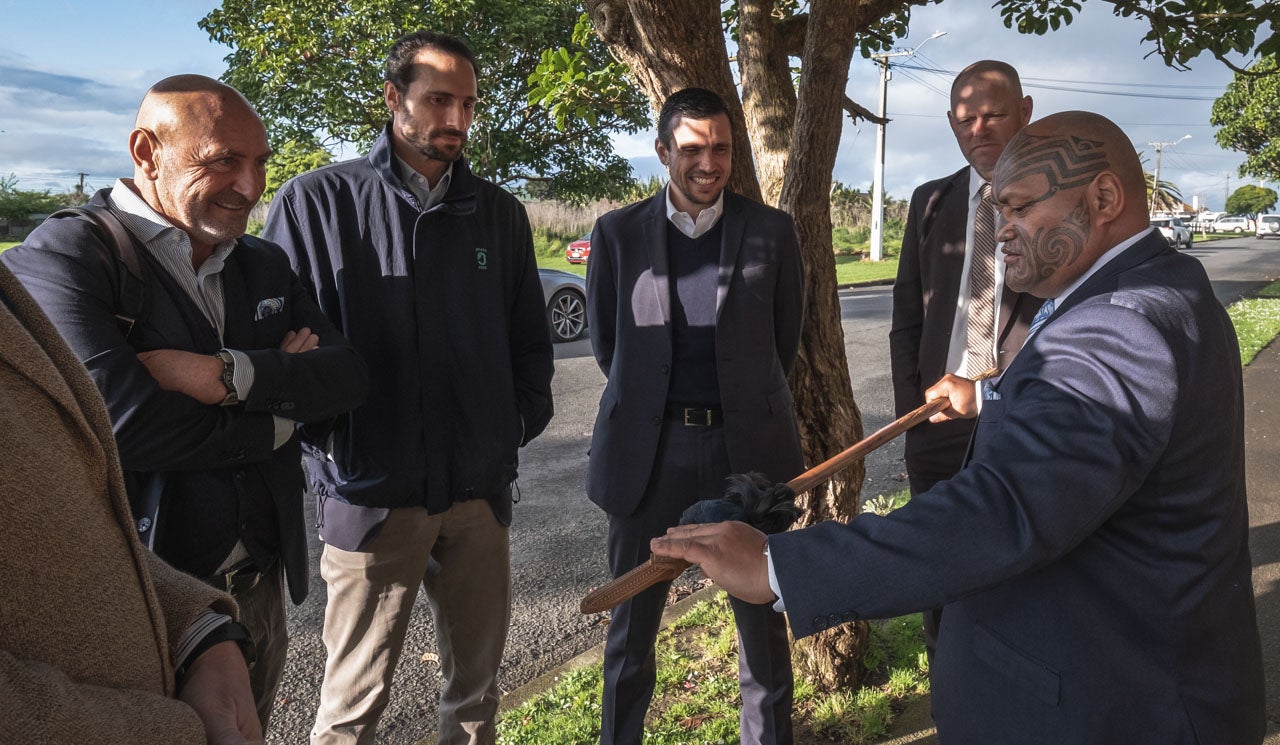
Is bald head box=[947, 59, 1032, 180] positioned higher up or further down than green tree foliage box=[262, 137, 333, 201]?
further down

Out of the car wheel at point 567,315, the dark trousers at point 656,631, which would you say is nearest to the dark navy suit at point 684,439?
the dark trousers at point 656,631

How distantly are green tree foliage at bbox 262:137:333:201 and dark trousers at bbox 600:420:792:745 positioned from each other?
18.1 m

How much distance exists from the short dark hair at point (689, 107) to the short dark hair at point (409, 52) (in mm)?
748

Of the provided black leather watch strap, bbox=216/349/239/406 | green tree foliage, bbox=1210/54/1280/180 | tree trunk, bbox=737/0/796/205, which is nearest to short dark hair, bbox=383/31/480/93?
black leather watch strap, bbox=216/349/239/406

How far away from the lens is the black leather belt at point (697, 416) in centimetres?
327

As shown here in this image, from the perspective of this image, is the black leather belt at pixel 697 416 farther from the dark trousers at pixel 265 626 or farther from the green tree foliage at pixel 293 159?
the green tree foliage at pixel 293 159

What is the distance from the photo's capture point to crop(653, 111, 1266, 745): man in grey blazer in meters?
1.61

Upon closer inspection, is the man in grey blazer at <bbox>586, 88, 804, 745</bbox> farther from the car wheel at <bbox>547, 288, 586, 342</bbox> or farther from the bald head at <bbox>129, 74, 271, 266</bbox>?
the car wheel at <bbox>547, 288, 586, 342</bbox>

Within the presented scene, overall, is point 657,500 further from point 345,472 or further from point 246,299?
point 246,299

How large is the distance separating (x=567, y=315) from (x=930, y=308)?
9989 millimetres

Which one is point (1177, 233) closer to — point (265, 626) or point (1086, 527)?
point (1086, 527)

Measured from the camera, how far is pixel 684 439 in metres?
3.27

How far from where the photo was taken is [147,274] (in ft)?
7.62

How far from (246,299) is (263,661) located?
3.36 ft
